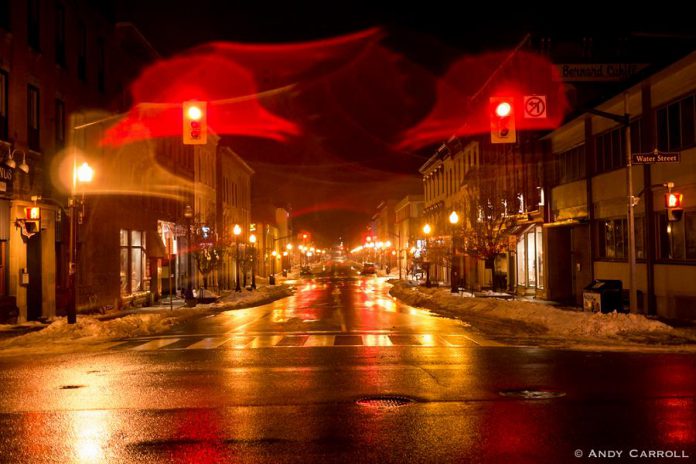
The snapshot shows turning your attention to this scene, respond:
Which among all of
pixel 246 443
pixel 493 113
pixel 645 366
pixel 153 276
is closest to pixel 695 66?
pixel 493 113

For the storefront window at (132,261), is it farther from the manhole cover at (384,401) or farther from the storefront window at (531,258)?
the manhole cover at (384,401)

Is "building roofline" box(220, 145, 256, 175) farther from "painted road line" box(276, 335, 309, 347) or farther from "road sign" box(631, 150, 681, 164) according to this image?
"road sign" box(631, 150, 681, 164)

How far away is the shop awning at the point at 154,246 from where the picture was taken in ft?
130

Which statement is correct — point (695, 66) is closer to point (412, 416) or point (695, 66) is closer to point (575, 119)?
point (575, 119)

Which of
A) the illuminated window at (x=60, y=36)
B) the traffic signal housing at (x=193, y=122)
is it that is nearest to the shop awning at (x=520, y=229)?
the illuminated window at (x=60, y=36)

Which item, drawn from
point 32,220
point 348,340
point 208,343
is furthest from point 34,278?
point 348,340

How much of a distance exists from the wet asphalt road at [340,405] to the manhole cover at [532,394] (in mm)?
77

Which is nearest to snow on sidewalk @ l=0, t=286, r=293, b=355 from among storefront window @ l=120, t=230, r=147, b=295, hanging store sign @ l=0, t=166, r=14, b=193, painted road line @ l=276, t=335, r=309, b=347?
painted road line @ l=276, t=335, r=309, b=347

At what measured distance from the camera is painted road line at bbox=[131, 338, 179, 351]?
57.2ft

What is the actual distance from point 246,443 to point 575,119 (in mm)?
27260

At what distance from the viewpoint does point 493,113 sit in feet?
57.6

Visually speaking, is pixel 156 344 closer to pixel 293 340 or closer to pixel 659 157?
pixel 293 340

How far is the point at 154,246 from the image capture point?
39.9 metres

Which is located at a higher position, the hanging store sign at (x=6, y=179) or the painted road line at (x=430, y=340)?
the hanging store sign at (x=6, y=179)
